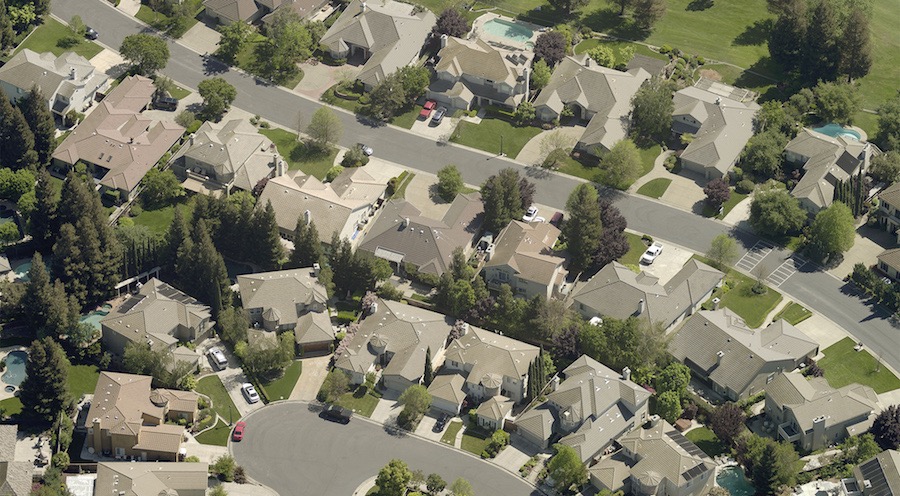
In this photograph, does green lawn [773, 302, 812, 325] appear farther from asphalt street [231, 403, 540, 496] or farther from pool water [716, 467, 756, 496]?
asphalt street [231, 403, 540, 496]

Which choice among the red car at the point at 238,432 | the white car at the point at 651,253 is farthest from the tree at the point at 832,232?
the red car at the point at 238,432

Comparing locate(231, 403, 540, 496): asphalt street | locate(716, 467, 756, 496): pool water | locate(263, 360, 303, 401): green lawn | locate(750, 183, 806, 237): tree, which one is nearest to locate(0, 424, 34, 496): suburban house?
locate(231, 403, 540, 496): asphalt street

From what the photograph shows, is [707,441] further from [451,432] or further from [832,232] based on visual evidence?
[832,232]

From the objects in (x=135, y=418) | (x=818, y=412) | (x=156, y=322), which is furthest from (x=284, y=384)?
(x=818, y=412)

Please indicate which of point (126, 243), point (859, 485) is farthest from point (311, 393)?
point (859, 485)

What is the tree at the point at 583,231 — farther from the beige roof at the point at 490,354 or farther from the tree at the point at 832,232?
the tree at the point at 832,232
